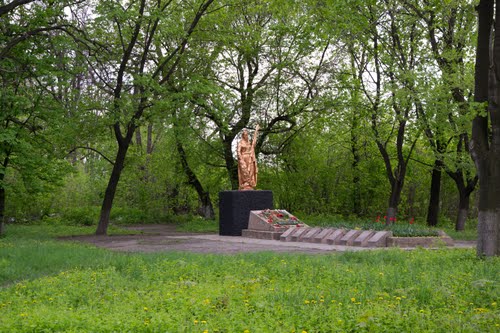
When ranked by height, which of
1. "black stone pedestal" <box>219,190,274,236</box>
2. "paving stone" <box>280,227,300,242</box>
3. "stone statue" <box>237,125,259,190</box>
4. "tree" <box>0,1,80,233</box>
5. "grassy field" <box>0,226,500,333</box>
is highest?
"tree" <box>0,1,80,233</box>

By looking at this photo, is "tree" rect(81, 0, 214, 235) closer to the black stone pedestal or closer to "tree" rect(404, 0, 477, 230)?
the black stone pedestal

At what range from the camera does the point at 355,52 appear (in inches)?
1043

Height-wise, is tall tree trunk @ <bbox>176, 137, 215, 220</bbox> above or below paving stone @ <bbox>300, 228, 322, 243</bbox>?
above

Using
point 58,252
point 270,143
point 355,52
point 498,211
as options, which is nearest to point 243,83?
point 270,143

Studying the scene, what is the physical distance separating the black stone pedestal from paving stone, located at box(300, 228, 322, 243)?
394 centimetres

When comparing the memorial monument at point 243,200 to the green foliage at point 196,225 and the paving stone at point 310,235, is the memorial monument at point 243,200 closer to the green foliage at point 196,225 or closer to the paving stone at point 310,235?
the green foliage at point 196,225

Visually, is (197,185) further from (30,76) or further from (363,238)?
(363,238)

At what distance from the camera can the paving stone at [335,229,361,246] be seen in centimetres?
1680

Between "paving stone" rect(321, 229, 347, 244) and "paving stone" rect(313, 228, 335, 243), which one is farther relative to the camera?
"paving stone" rect(313, 228, 335, 243)

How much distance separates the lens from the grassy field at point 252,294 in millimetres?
6004

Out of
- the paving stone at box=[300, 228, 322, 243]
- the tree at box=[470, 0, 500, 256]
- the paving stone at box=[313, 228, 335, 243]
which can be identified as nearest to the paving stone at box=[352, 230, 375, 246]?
the paving stone at box=[313, 228, 335, 243]

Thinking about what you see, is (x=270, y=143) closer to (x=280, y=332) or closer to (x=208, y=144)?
(x=208, y=144)

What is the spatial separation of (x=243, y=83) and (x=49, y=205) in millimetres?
11892

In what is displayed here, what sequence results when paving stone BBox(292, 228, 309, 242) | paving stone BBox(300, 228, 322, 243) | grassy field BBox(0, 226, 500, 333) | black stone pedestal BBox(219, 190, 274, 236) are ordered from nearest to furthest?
grassy field BBox(0, 226, 500, 333) → paving stone BBox(300, 228, 322, 243) → paving stone BBox(292, 228, 309, 242) → black stone pedestal BBox(219, 190, 274, 236)
